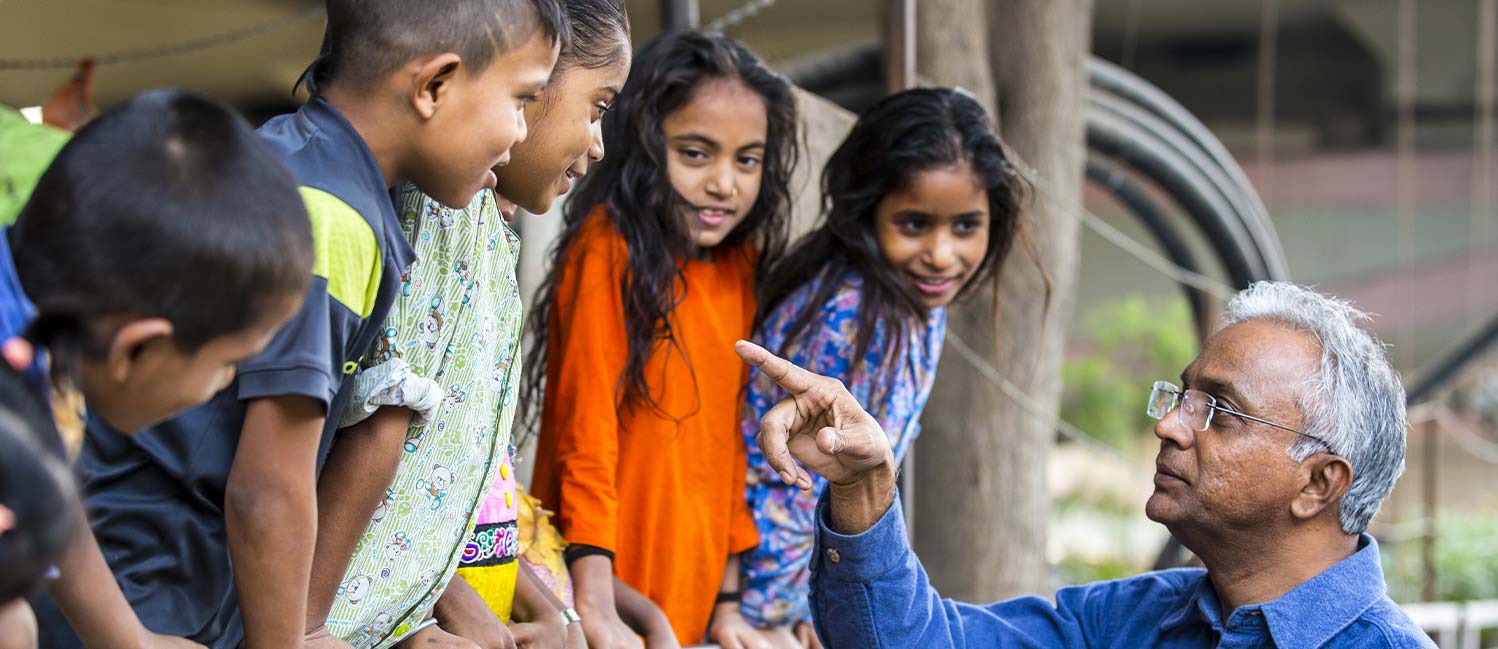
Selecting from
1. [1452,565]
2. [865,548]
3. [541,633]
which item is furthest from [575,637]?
[1452,565]

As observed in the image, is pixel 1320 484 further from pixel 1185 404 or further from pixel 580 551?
pixel 580 551

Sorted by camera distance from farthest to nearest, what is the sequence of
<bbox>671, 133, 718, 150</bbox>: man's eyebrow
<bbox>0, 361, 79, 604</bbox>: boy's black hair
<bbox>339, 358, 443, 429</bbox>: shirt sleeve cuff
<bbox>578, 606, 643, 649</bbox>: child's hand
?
<bbox>671, 133, 718, 150</bbox>: man's eyebrow
<bbox>578, 606, 643, 649</bbox>: child's hand
<bbox>339, 358, 443, 429</bbox>: shirt sleeve cuff
<bbox>0, 361, 79, 604</bbox>: boy's black hair

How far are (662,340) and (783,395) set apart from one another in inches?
10.5

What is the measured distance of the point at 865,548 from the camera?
2.06 metres

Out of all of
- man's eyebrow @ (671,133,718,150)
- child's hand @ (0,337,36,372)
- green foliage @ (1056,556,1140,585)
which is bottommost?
green foliage @ (1056,556,1140,585)

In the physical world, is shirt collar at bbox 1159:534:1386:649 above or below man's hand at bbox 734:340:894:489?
below

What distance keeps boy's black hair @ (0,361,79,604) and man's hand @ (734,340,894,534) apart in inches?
33.6

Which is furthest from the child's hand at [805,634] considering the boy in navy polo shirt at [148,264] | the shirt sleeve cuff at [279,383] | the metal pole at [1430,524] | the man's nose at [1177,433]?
the metal pole at [1430,524]

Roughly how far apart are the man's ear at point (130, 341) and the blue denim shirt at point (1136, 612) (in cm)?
111

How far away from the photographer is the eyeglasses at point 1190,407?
2.17 m

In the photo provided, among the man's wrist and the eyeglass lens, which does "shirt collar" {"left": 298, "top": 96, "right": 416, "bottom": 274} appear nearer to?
the man's wrist

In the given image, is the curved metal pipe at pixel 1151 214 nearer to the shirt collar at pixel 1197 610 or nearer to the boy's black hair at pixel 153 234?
the shirt collar at pixel 1197 610

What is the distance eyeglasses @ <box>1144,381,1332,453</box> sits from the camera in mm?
2172

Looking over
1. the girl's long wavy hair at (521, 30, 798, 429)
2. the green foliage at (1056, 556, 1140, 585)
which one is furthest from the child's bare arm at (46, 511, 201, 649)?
the green foliage at (1056, 556, 1140, 585)
